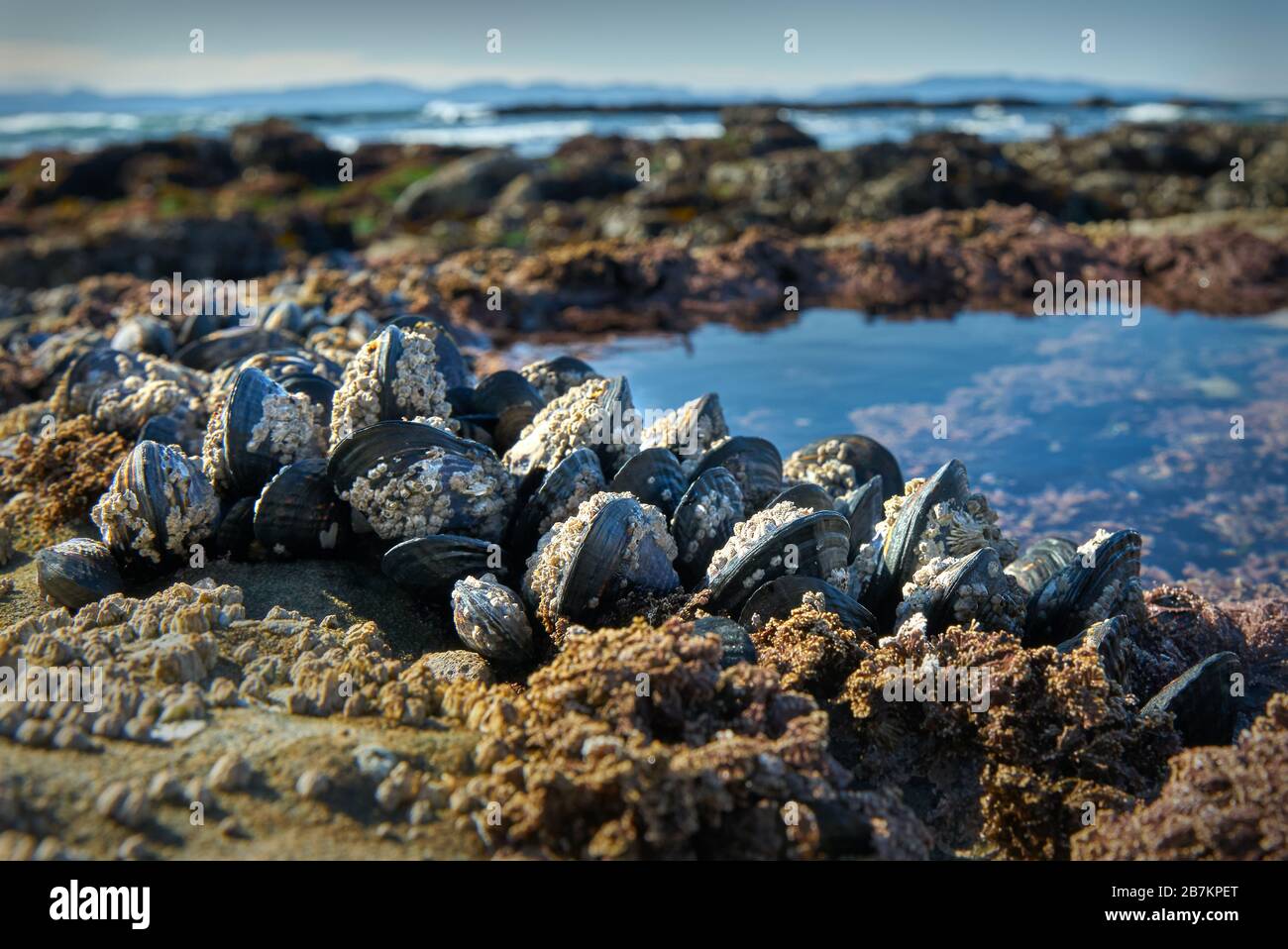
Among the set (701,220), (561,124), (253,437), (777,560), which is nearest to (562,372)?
(253,437)

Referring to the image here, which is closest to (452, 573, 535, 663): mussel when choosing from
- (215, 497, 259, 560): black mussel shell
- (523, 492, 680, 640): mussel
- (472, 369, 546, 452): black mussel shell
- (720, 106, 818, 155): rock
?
(523, 492, 680, 640): mussel

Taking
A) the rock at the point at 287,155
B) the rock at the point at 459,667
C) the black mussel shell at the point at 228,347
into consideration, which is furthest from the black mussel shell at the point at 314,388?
the rock at the point at 287,155

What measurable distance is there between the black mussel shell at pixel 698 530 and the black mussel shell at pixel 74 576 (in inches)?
103

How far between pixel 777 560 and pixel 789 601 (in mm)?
206

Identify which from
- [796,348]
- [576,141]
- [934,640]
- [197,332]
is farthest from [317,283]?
[576,141]

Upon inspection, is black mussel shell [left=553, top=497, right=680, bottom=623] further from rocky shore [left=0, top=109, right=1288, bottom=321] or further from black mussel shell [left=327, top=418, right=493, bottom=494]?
rocky shore [left=0, top=109, right=1288, bottom=321]

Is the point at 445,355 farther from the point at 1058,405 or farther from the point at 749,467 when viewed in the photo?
the point at 1058,405

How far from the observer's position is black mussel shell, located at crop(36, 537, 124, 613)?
166 inches

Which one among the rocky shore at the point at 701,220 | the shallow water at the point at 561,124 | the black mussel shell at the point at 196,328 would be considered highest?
the shallow water at the point at 561,124

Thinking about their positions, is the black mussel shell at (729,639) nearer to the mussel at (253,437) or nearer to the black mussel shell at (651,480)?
the black mussel shell at (651,480)

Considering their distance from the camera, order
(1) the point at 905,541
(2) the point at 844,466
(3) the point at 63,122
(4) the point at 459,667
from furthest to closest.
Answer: (3) the point at 63,122, (2) the point at 844,466, (1) the point at 905,541, (4) the point at 459,667

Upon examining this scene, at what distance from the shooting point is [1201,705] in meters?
3.56

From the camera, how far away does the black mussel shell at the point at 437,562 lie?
4.29 m

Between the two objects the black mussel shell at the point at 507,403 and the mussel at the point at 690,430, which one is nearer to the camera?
the mussel at the point at 690,430
